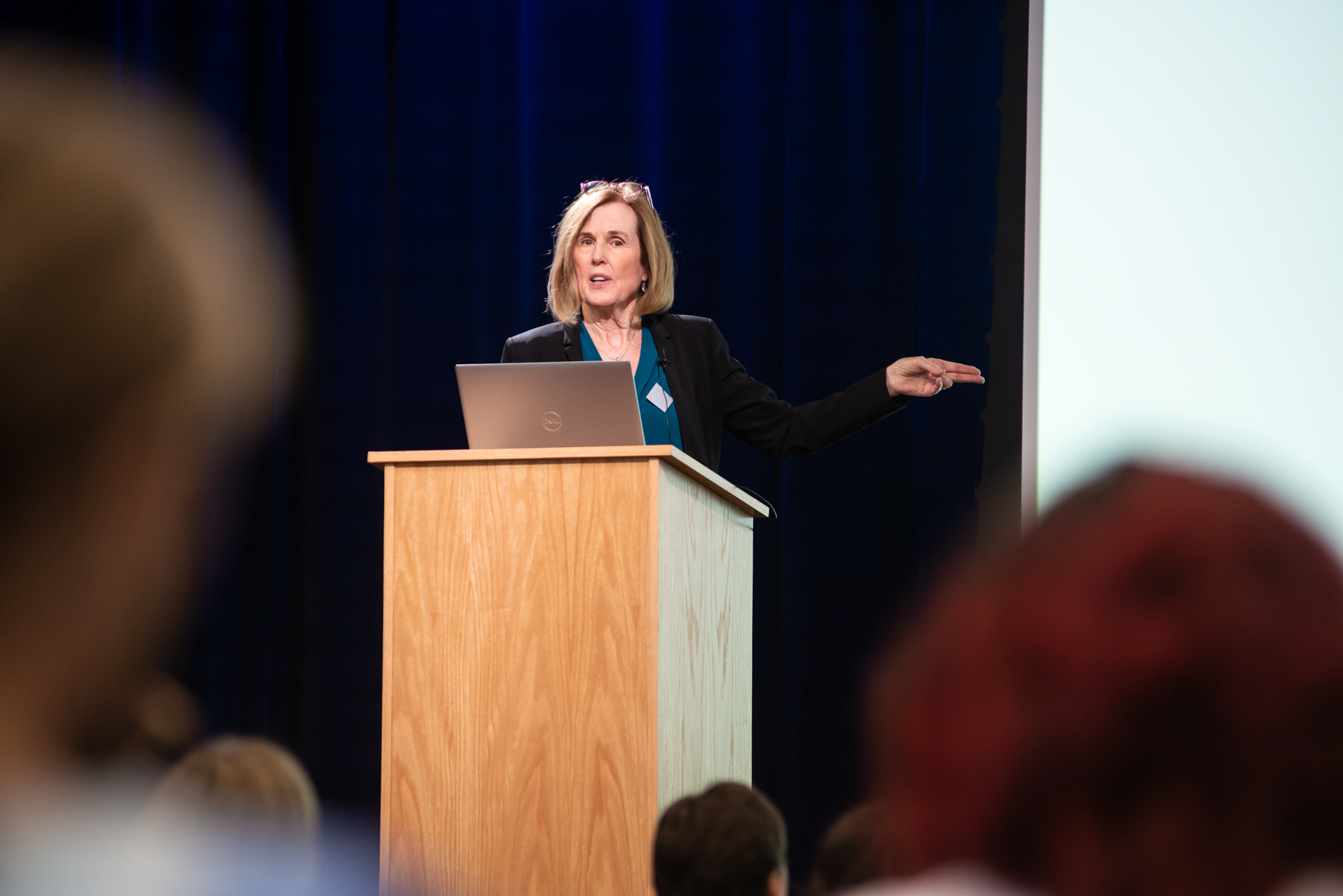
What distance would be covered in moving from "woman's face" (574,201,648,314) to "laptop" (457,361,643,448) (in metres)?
0.90

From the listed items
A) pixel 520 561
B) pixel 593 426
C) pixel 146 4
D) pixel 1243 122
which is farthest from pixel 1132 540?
pixel 146 4

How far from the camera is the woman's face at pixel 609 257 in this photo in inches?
125

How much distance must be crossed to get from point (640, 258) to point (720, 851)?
208 centimetres

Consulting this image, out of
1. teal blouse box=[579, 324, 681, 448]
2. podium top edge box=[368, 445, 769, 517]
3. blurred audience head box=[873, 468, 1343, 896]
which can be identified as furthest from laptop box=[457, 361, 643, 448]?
blurred audience head box=[873, 468, 1343, 896]

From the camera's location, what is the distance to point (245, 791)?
58cm

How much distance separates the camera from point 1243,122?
2270 mm

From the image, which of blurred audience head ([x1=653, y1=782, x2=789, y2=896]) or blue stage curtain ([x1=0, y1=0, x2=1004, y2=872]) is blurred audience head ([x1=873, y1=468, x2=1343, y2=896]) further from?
blue stage curtain ([x1=0, y1=0, x2=1004, y2=872])

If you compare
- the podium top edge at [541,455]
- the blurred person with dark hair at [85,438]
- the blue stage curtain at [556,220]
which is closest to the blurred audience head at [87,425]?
the blurred person with dark hair at [85,438]

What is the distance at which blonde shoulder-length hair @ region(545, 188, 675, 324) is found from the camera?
Answer: 322cm

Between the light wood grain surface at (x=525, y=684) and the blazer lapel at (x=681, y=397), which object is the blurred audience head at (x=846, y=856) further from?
the blazer lapel at (x=681, y=397)

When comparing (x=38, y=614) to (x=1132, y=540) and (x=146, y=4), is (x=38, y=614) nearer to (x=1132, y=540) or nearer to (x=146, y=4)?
(x=1132, y=540)

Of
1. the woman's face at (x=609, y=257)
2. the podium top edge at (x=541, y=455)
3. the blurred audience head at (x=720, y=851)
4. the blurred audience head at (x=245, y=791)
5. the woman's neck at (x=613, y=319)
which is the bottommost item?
the blurred audience head at (x=720, y=851)

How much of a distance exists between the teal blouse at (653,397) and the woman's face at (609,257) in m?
0.10

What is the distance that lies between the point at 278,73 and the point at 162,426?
413 centimetres
